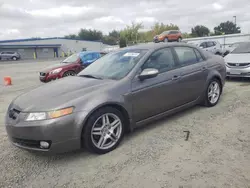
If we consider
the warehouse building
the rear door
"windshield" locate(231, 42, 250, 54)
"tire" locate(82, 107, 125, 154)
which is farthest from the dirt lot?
the warehouse building

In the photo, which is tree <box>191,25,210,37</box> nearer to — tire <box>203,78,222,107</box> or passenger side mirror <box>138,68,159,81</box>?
tire <box>203,78,222,107</box>

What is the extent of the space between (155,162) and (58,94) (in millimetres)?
1658

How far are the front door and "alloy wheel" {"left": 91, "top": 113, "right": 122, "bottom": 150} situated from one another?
1.16ft

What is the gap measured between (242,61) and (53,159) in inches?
277

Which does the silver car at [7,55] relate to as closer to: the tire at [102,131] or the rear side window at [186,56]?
the rear side window at [186,56]

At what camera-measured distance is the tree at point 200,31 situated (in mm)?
76188

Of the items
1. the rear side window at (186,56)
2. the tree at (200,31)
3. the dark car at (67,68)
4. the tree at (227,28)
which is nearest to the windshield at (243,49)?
the rear side window at (186,56)

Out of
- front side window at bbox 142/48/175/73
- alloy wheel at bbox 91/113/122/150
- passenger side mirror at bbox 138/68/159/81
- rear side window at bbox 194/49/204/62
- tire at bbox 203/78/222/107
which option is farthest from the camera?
tire at bbox 203/78/222/107

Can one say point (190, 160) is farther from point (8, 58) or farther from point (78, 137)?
point (8, 58)

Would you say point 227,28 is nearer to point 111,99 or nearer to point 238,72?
point 238,72

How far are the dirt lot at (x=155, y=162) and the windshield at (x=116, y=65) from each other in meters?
1.10

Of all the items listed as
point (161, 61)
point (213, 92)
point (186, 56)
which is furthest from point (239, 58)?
point (161, 61)

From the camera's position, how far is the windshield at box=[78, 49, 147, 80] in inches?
153

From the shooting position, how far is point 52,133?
2959 millimetres
